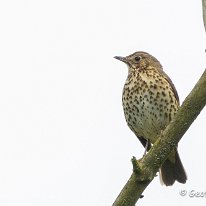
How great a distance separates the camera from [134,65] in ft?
34.2

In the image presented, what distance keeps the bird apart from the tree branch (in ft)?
12.7

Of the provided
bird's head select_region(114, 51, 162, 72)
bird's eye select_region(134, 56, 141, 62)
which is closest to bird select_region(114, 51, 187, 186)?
bird's head select_region(114, 51, 162, 72)

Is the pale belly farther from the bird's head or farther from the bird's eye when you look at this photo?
the bird's eye

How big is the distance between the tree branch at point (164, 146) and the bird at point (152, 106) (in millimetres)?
3873

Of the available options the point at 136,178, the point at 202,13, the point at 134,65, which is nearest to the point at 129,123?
the point at 134,65

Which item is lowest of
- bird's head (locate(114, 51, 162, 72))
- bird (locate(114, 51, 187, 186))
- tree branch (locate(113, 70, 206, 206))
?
tree branch (locate(113, 70, 206, 206))

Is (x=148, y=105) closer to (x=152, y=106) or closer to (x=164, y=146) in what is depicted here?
(x=152, y=106)

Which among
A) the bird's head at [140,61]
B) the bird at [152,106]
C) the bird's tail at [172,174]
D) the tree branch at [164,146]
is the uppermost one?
the bird's head at [140,61]

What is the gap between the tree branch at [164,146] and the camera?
513cm

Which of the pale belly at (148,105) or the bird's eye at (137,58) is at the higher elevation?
the bird's eye at (137,58)

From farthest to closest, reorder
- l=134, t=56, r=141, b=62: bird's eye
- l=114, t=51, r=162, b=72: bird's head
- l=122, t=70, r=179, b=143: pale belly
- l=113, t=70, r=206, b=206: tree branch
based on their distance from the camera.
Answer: l=134, t=56, r=141, b=62: bird's eye
l=114, t=51, r=162, b=72: bird's head
l=122, t=70, r=179, b=143: pale belly
l=113, t=70, r=206, b=206: tree branch

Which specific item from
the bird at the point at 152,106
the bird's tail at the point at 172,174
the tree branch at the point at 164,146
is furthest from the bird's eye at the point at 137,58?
the tree branch at the point at 164,146

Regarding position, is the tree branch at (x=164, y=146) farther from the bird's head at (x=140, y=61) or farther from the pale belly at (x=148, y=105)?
the bird's head at (x=140, y=61)

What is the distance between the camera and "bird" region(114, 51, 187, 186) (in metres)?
9.40
